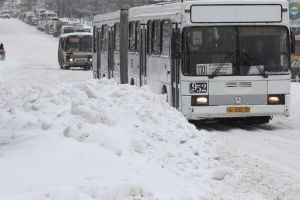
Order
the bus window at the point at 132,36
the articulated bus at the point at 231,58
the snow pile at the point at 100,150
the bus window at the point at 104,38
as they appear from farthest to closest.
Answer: the bus window at the point at 104,38
the bus window at the point at 132,36
the articulated bus at the point at 231,58
the snow pile at the point at 100,150

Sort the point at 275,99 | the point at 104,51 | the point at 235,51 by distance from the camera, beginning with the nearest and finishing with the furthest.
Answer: the point at 235,51
the point at 275,99
the point at 104,51

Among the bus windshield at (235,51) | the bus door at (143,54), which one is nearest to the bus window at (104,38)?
the bus door at (143,54)

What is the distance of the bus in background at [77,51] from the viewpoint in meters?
52.8

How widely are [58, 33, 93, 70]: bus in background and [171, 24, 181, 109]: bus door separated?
36030 mm

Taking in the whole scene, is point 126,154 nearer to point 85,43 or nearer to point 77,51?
point 85,43

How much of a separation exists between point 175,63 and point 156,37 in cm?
205

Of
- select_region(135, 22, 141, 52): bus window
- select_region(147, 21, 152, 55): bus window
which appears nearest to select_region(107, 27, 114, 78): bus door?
select_region(135, 22, 141, 52): bus window

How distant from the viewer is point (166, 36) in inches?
695

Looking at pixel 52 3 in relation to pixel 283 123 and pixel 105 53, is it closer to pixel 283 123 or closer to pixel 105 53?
pixel 105 53

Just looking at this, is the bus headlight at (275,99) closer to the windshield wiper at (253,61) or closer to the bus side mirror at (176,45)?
the windshield wiper at (253,61)

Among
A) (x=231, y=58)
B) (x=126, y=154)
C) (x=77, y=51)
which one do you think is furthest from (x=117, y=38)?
(x=77, y=51)

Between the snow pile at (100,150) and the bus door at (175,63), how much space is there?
2.15 metres

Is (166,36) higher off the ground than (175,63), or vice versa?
(166,36)

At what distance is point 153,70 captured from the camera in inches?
747
